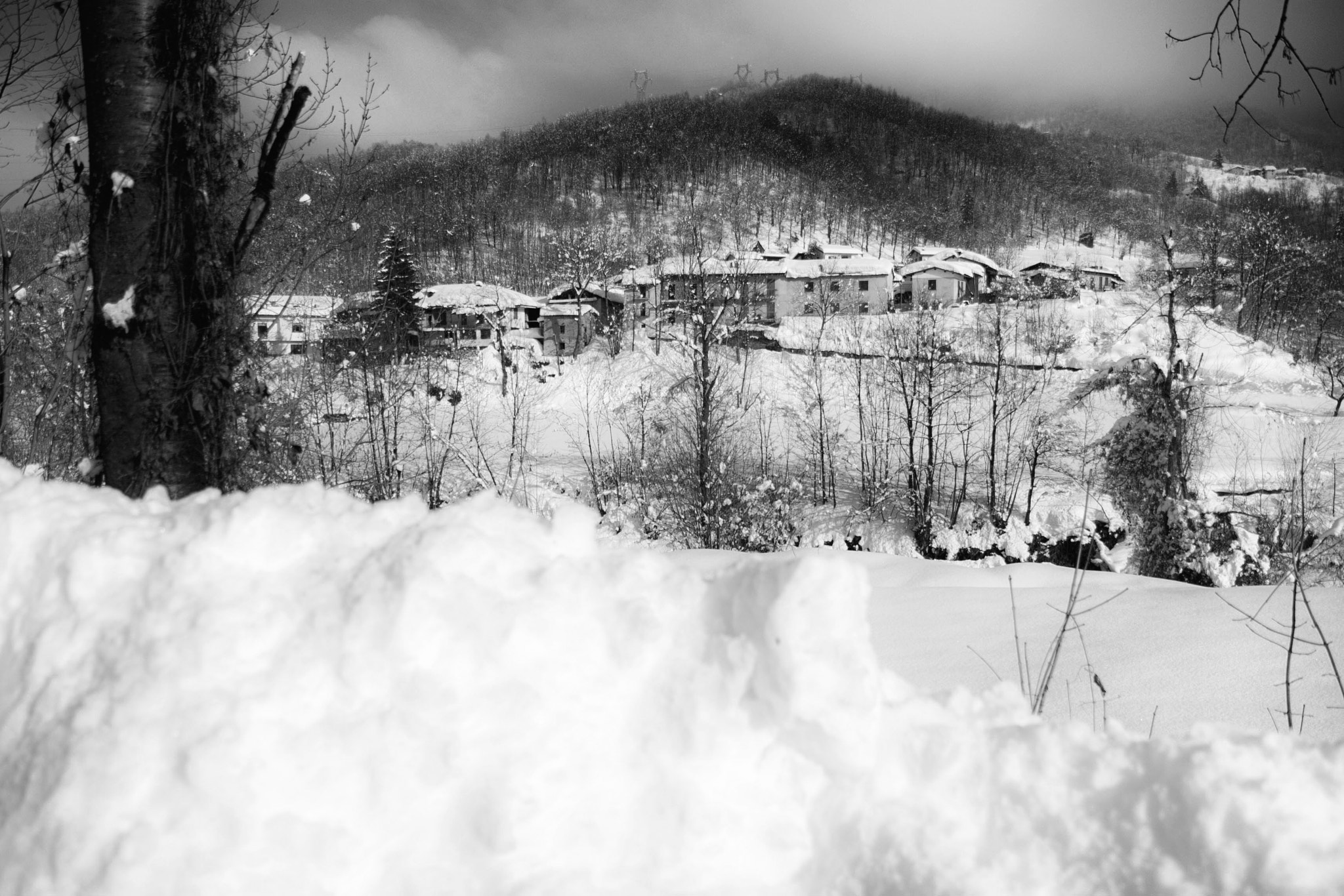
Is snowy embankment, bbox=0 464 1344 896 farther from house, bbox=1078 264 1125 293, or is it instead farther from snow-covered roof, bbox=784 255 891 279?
house, bbox=1078 264 1125 293

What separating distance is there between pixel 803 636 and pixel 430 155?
486 feet

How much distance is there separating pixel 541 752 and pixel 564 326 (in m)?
53.4

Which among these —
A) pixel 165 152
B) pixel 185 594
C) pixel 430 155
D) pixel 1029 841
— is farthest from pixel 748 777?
pixel 430 155

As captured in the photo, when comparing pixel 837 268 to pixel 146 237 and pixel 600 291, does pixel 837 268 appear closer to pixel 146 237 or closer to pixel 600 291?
pixel 600 291

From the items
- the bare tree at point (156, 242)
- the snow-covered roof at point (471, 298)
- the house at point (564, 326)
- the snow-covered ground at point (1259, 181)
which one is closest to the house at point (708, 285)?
the house at point (564, 326)

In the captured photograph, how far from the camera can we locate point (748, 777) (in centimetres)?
135

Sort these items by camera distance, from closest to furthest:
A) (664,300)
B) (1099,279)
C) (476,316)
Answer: (664,300), (476,316), (1099,279)

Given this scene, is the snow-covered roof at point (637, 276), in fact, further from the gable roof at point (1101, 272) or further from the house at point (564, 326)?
the gable roof at point (1101, 272)

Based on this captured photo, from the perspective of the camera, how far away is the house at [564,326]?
52.2 meters

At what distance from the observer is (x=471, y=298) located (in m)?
48.7

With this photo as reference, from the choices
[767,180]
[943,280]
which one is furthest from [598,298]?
[767,180]

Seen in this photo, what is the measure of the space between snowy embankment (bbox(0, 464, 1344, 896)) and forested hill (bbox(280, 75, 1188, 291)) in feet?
259

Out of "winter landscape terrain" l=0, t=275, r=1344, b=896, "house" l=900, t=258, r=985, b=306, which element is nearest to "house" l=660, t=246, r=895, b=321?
"house" l=900, t=258, r=985, b=306

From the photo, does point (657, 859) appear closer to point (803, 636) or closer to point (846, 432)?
point (803, 636)
